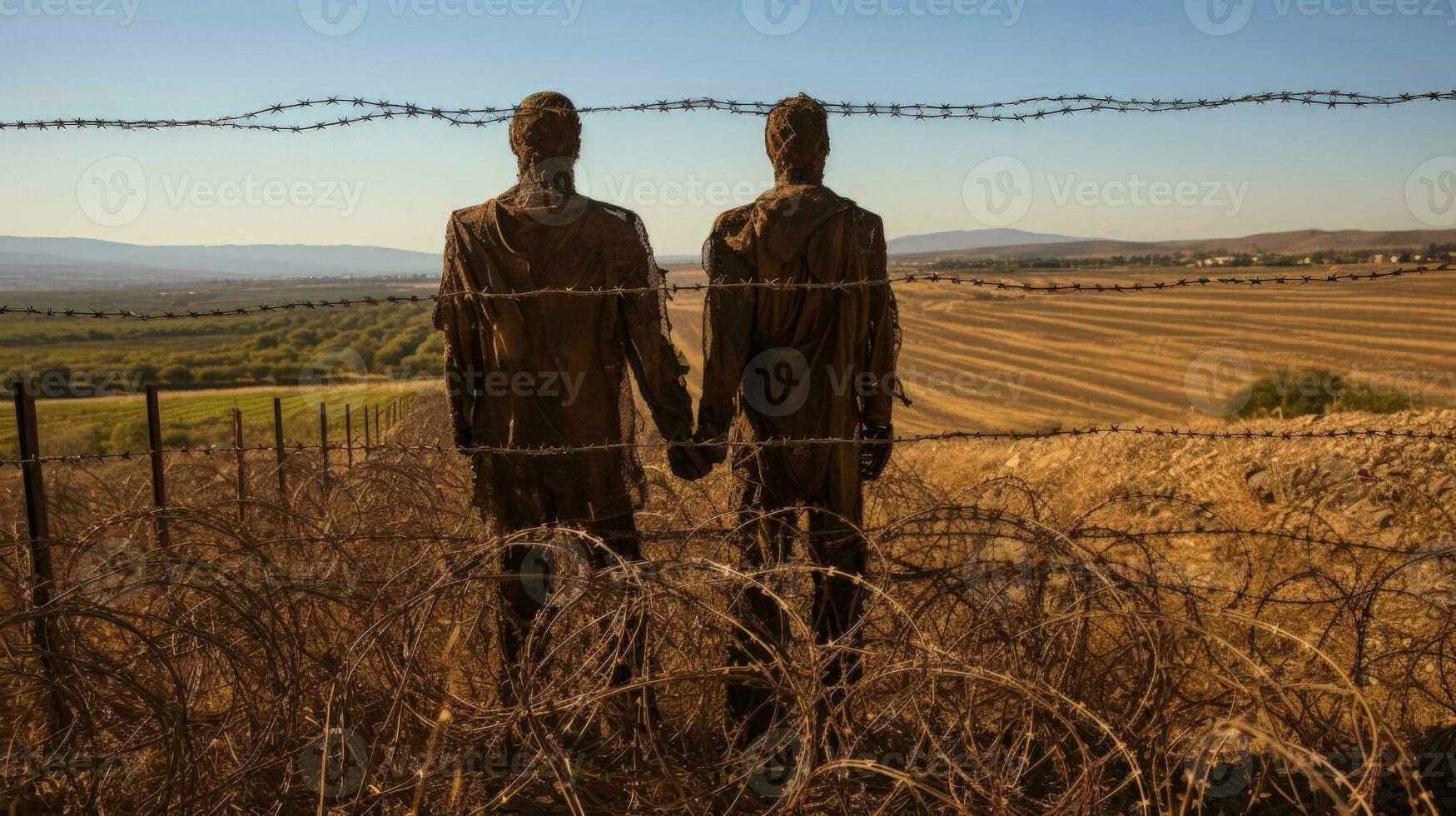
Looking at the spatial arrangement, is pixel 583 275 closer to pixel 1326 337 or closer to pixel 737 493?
pixel 737 493

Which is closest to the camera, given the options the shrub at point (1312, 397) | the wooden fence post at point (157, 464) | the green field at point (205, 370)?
the wooden fence post at point (157, 464)

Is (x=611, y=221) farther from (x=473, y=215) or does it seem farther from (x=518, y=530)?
(x=518, y=530)

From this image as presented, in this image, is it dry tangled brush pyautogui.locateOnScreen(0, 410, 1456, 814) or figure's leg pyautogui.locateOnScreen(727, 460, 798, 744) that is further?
figure's leg pyautogui.locateOnScreen(727, 460, 798, 744)

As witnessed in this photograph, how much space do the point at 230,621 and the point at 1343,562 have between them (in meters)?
5.17

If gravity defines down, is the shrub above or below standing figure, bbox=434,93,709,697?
below

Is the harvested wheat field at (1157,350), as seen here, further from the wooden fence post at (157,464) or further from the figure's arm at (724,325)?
the wooden fence post at (157,464)

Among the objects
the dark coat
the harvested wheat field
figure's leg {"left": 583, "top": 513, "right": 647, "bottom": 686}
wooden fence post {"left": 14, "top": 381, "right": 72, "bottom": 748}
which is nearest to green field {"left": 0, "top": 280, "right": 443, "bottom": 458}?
the harvested wheat field

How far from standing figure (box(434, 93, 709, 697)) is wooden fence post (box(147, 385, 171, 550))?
149 cm

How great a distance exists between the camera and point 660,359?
3.69 meters

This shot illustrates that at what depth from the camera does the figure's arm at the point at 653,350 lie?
143 inches

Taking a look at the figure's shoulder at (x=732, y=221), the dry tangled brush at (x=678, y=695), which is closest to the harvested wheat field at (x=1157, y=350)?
the dry tangled brush at (x=678, y=695)

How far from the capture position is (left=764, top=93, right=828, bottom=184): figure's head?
3.64 metres

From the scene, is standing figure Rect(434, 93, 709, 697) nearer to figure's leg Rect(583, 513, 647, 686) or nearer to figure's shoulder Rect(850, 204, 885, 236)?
figure's leg Rect(583, 513, 647, 686)

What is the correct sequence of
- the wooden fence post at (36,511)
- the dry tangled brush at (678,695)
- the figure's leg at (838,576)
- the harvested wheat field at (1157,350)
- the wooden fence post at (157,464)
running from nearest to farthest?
1. the dry tangled brush at (678,695)
2. the wooden fence post at (36,511)
3. the figure's leg at (838,576)
4. the wooden fence post at (157,464)
5. the harvested wheat field at (1157,350)
